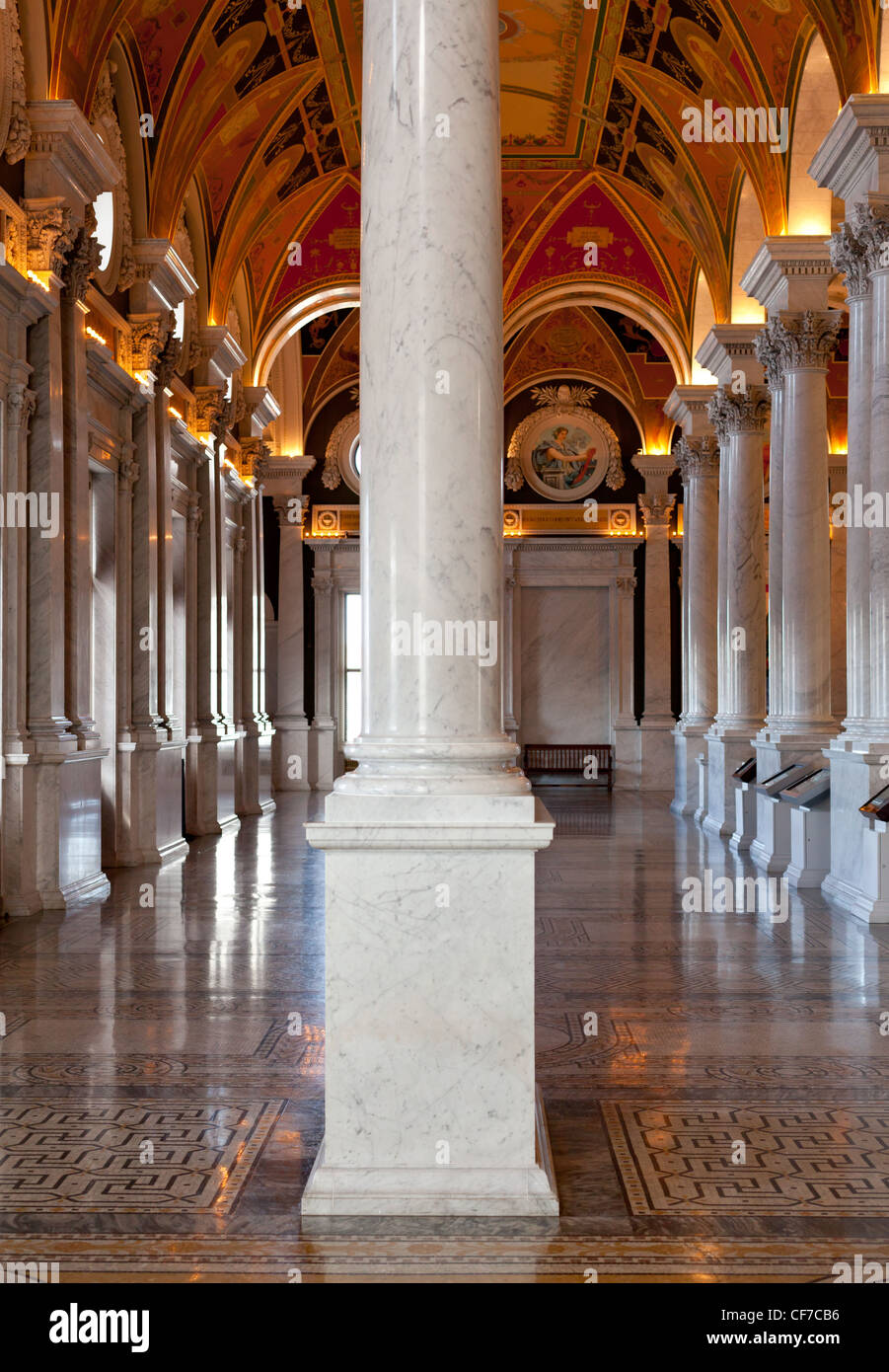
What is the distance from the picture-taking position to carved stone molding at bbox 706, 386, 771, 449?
51.4 feet

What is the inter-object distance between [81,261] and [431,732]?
756 centimetres

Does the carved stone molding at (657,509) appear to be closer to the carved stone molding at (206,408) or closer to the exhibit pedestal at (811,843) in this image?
the carved stone molding at (206,408)

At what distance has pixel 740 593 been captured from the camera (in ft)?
50.6

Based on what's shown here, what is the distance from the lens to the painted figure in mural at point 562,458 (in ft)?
83.3

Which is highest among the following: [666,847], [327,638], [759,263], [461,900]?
[759,263]

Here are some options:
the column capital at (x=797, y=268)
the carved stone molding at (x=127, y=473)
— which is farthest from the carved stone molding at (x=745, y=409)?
the carved stone molding at (x=127, y=473)

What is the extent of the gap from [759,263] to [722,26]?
2.33 meters

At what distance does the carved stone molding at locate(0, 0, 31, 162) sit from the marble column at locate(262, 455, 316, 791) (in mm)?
14421

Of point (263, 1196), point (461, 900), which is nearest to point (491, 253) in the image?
point (461, 900)

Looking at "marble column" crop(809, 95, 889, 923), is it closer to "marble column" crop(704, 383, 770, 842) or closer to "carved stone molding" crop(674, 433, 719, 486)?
"marble column" crop(704, 383, 770, 842)

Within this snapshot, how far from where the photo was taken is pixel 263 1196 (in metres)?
4.07

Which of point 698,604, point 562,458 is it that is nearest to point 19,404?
point 698,604
